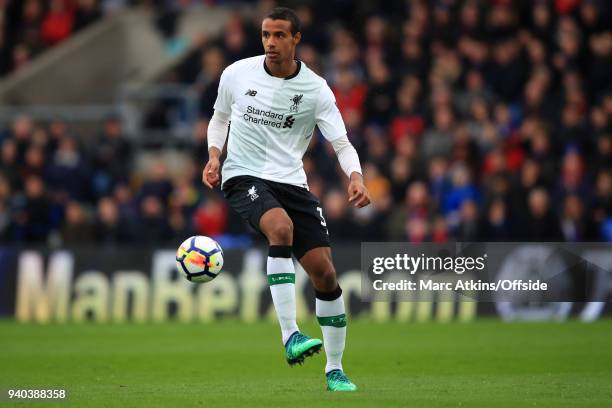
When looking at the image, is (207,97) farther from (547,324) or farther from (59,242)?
(547,324)

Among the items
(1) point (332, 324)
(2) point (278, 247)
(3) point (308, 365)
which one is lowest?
(3) point (308, 365)


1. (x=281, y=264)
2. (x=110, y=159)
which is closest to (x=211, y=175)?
(x=281, y=264)

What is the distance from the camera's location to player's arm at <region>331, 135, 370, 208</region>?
941 cm

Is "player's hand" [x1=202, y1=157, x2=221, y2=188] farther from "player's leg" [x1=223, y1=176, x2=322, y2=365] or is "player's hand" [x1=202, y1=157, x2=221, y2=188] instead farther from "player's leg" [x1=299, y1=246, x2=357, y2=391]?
"player's leg" [x1=299, y1=246, x2=357, y2=391]

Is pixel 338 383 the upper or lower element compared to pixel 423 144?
lower

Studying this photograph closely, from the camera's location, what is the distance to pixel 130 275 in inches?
766

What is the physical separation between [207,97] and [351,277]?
4.59m

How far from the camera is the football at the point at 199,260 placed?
9750 mm

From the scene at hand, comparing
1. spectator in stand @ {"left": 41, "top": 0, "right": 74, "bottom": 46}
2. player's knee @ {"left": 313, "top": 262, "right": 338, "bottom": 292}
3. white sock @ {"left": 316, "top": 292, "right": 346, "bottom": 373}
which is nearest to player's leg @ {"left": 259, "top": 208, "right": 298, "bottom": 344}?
player's knee @ {"left": 313, "top": 262, "right": 338, "bottom": 292}

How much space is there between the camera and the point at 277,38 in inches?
375

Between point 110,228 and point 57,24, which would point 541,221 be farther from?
point 57,24

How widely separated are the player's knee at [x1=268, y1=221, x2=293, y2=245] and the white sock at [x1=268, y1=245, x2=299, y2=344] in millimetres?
75

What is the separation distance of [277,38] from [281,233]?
1.48 metres

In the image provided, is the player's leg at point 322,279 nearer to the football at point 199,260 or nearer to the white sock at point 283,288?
the white sock at point 283,288
